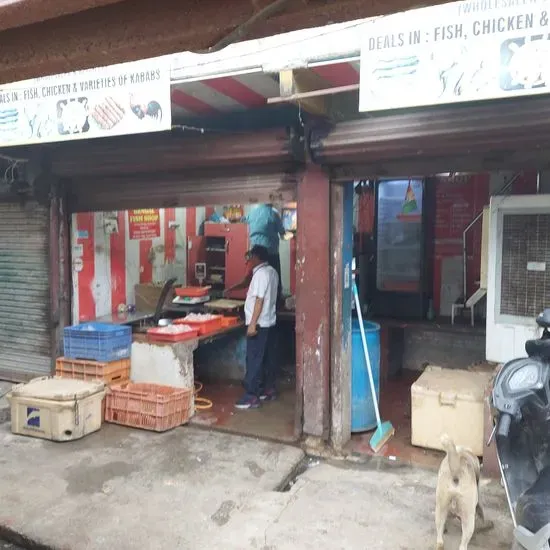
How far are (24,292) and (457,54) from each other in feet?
19.6

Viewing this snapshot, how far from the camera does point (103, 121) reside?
468 cm

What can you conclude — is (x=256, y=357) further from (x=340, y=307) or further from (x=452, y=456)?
(x=452, y=456)

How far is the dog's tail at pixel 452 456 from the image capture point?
134 inches

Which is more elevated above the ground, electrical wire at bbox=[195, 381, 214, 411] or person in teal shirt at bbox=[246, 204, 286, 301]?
person in teal shirt at bbox=[246, 204, 286, 301]

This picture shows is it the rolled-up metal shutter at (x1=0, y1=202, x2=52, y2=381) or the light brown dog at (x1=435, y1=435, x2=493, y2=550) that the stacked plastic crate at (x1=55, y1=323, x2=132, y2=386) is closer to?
the rolled-up metal shutter at (x1=0, y1=202, x2=52, y2=381)

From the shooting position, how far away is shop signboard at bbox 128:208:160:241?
26.3 ft

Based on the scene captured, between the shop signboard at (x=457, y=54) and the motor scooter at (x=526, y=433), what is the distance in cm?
145

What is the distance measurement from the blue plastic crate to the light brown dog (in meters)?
4.02

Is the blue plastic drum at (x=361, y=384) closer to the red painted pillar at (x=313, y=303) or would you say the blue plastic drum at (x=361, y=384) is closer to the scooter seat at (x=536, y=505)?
the red painted pillar at (x=313, y=303)

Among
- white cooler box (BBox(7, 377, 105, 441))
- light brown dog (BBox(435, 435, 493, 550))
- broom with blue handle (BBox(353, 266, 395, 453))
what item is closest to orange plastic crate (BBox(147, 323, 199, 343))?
white cooler box (BBox(7, 377, 105, 441))

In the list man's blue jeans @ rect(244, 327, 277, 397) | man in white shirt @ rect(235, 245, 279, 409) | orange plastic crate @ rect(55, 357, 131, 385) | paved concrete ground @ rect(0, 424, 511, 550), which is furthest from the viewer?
man's blue jeans @ rect(244, 327, 277, 397)

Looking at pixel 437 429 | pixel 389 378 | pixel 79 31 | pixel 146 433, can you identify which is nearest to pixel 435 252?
pixel 389 378

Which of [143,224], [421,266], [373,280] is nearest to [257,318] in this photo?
[373,280]

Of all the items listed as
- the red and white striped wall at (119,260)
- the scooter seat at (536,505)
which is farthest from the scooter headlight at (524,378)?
the red and white striped wall at (119,260)
